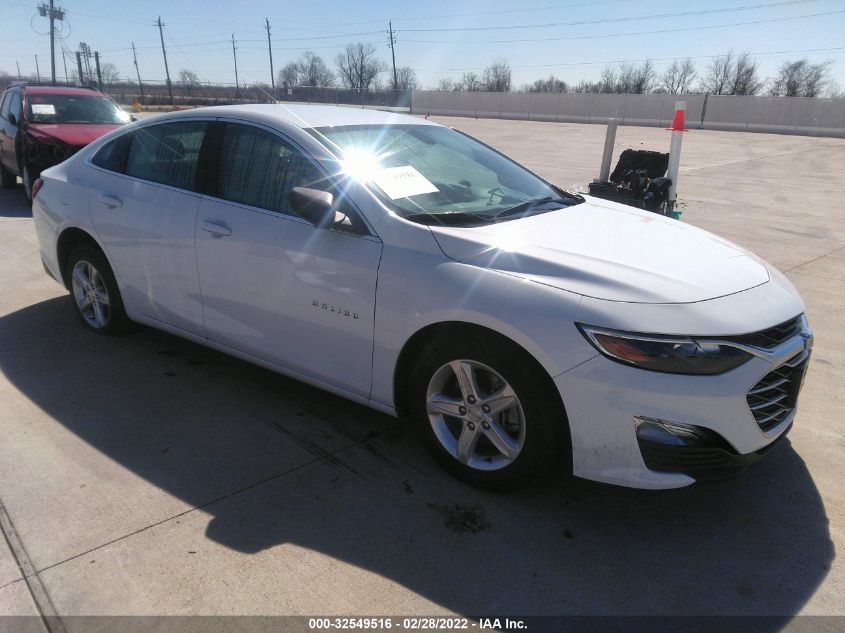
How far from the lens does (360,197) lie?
310cm

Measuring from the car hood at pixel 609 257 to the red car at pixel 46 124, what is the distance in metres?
8.50

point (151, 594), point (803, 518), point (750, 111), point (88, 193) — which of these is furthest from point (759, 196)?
point (750, 111)

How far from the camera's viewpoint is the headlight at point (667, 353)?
240cm

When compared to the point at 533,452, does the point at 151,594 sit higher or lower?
lower

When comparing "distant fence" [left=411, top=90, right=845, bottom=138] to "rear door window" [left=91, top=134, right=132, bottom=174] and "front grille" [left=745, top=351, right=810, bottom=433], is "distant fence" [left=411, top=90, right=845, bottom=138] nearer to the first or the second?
"rear door window" [left=91, top=134, right=132, bottom=174]

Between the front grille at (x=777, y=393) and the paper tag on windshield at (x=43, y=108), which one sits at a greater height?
the paper tag on windshield at (x=43, y=108)

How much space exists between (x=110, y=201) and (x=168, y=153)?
0.53m

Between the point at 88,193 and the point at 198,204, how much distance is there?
45.7 inches

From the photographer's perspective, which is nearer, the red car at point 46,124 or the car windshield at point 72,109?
the red car at point 46,124

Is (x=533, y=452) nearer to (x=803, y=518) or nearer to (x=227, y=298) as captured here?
(x=803, y=518)

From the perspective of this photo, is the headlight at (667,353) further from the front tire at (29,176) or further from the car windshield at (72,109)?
the car windshield at (72,109)

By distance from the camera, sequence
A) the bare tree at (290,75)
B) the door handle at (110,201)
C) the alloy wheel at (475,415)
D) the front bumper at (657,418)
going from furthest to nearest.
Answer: the bare tree at (290,75) → the door handle at (110,201) → the alloy wheel at (475,415) → the front bumper at (657,418)

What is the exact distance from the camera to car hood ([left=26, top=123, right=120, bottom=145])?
948cm

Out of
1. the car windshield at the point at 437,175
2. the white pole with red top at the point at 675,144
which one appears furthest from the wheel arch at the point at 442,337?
the white pole with red top at the point at 675,144
